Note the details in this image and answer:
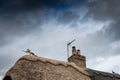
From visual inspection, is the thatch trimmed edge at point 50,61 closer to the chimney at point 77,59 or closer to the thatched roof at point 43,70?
the thatched roof at point 43,70

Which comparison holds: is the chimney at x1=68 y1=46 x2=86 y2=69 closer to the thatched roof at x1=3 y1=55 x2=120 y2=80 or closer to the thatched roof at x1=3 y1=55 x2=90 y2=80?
the thatched roof at x1=3 y1=55 x2=120 y2=80

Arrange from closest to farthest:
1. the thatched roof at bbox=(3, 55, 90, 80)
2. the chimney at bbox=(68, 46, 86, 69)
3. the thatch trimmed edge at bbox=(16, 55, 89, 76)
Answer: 1. the thatched roof at bbox=(3, 55, 90, 80)
2. the thatch trimmed edge at bbox=(16, 55, 89, 76)
3. the chimney at bbox=(68, 46, 86, 69)

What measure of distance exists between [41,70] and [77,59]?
443 centimetres

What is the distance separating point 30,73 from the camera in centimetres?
1730

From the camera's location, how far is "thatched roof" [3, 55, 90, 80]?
17.3 metres

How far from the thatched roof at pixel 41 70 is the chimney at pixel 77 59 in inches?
72.9

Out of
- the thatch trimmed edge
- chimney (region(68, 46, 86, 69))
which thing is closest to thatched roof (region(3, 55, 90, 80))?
the thatch trimmed edge

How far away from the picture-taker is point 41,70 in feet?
58.0

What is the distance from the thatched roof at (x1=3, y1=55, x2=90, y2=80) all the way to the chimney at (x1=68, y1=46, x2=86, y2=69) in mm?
1853

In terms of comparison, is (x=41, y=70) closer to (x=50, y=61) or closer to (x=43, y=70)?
(x=43, y=70)

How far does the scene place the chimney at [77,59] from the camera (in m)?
21.1

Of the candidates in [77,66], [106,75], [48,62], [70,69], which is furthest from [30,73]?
→ [106,75]

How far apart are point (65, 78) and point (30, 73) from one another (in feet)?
8.19

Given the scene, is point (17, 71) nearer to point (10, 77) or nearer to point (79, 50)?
point (10, 77)
